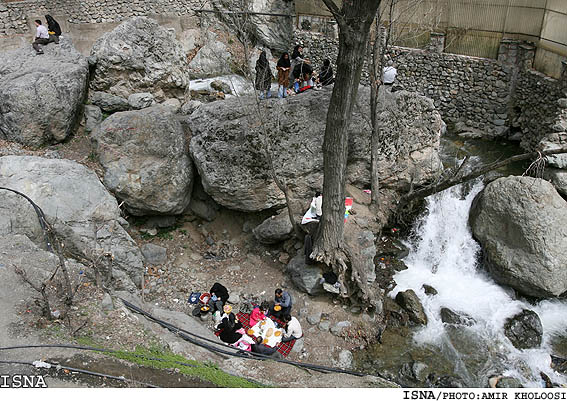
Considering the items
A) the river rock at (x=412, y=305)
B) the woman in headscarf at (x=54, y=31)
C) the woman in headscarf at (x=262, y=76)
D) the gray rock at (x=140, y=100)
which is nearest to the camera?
the river rock at (x=412, y=305)

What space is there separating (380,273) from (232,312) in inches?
139

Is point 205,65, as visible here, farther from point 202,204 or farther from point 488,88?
point 488,88

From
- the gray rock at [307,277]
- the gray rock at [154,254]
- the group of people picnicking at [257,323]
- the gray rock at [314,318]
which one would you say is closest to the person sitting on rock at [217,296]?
the group of people picnicking at [257,323]

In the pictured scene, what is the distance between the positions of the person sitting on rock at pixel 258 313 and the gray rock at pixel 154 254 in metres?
2.59

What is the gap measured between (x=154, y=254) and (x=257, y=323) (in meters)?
3.14

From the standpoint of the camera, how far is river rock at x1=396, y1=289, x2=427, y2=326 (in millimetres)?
8492

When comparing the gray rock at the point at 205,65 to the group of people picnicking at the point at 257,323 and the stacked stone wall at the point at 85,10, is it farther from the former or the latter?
the group of people picnicking at the point at 257,323

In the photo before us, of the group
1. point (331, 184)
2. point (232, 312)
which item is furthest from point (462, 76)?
point (232, 312)

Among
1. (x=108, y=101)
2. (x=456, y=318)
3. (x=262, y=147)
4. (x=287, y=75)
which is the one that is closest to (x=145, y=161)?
(x=262, y=147)

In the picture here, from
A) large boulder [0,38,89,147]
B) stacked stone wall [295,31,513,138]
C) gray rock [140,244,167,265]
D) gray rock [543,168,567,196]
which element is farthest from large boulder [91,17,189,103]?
gray rock [543,168,567,196]

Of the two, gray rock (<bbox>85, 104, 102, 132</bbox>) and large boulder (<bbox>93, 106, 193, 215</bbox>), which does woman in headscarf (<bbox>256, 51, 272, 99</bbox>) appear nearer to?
large boulder (<bbox>93, 106, 193, 215</bbox>)

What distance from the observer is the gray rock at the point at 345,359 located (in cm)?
755

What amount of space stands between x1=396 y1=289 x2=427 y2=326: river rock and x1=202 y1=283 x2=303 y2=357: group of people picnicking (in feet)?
7.65

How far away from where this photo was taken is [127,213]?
10.0 meters
